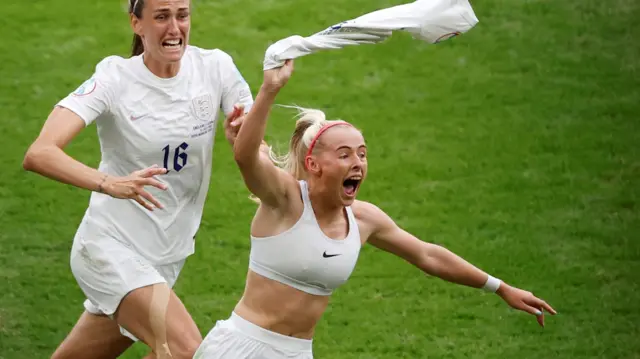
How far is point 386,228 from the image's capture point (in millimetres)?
6215

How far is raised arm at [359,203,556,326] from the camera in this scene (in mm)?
6207

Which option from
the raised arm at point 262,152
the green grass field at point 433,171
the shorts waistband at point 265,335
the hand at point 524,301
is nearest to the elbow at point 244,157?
the raised arm at point 262,152

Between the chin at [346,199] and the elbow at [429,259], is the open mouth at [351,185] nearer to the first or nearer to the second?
the chin at [346,199]

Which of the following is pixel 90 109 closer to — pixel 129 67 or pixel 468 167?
pixel 129 67

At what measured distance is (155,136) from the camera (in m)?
6.18

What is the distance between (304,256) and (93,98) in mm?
1267

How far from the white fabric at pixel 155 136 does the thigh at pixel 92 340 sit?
474 millimetres

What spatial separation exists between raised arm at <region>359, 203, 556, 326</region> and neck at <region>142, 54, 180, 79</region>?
1135mm

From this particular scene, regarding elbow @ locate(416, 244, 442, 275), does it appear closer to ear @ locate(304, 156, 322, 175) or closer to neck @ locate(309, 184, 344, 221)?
neck @ locate(309, 184, 344, 221)

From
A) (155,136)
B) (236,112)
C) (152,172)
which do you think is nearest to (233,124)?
(236,112)

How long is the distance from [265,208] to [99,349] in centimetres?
138

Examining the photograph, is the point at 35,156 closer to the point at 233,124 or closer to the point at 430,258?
the point at 233,124

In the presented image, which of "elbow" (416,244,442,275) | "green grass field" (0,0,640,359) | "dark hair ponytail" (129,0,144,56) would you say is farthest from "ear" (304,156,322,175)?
"green grass field" (0,0,640,359)

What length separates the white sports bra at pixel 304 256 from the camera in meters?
5.71
